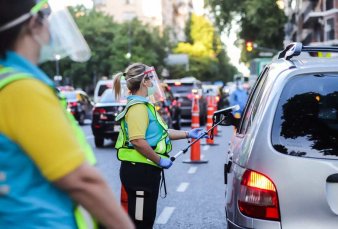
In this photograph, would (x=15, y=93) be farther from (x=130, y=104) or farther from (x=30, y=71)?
(x=130, y=104)

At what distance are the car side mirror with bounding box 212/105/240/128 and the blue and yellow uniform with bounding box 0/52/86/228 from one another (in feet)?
11.7

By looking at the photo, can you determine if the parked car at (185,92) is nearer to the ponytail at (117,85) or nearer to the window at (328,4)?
the window at (328,4)

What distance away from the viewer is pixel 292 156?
147 inches

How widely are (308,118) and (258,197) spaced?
1.77 ft

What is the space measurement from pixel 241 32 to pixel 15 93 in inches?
2021

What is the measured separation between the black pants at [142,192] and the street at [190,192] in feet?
1.07

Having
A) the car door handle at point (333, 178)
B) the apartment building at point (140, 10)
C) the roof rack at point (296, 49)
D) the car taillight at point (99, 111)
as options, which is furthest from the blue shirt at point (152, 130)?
the apartment building at point (140, 10)

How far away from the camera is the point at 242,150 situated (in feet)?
13.9

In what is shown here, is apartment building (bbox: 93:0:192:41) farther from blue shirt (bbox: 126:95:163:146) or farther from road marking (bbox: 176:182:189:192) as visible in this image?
blue shirt (bbox: 126:95:163:146)

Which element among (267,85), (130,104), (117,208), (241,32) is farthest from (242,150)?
(241,32)

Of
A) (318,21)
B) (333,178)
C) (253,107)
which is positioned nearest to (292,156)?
(333,178)

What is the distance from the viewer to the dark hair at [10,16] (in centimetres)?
206

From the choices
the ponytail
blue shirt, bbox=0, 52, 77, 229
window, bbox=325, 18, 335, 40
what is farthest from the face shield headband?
window, bbox=325, 18, 335, 40

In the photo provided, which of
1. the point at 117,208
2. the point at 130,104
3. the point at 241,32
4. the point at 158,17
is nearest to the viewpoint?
the point at 117,208
